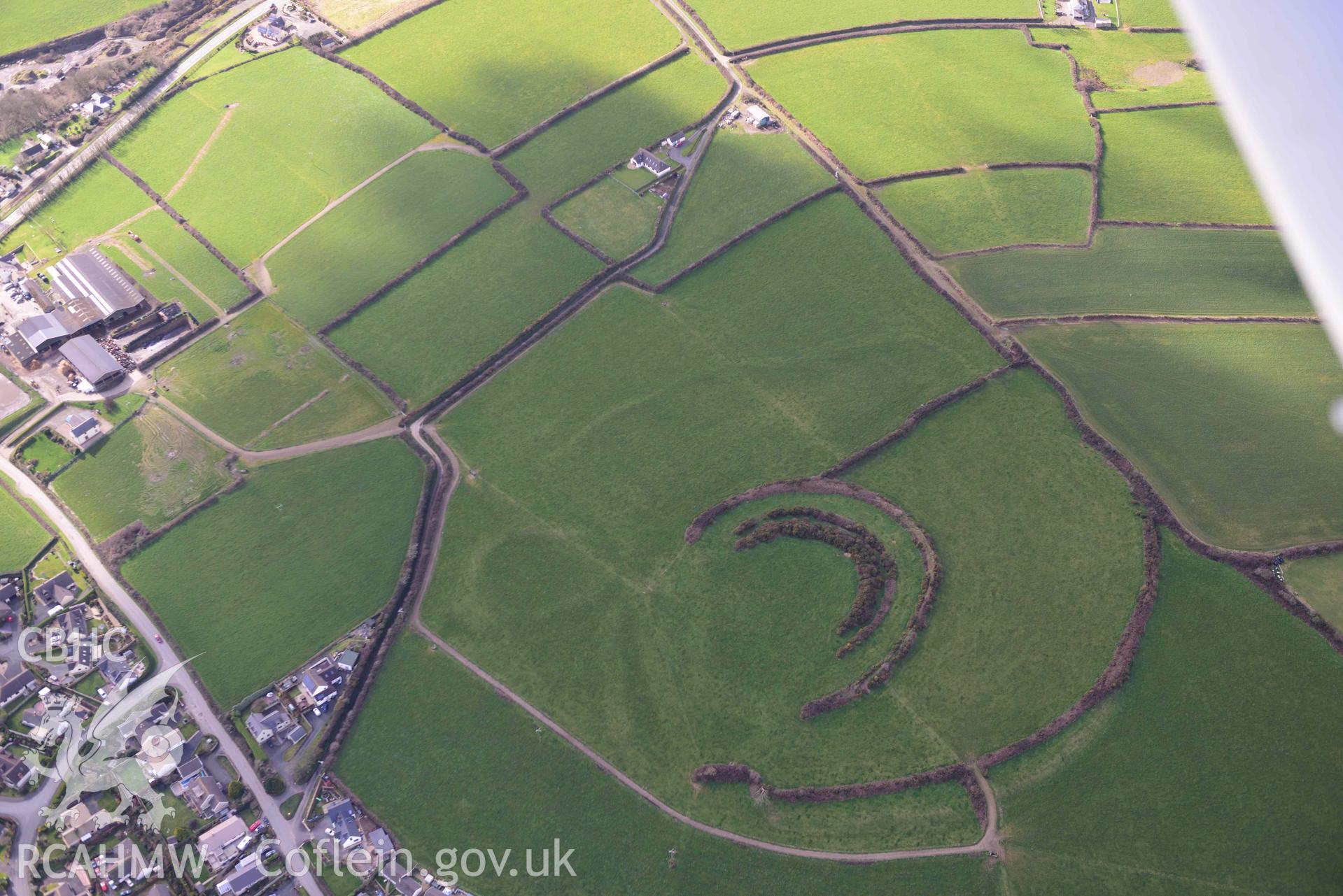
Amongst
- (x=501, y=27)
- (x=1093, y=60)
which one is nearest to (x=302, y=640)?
(x=501, y=27)

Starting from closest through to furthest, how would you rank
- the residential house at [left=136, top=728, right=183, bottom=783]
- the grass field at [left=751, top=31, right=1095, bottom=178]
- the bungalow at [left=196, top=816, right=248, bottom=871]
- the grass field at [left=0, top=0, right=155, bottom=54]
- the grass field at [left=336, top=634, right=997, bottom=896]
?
the grass field at [left=336, top=634, right=997, bottom=896] < the bungalow at [left=196, top=816, right=248, bottom=871] < the residential house at [left=136, top=728, right=183, bottom=783] < the grass field at [left=751, top=31, right=1095, bottom=178] < the grass field at [left=0, top=0, right=155, bottom=54]

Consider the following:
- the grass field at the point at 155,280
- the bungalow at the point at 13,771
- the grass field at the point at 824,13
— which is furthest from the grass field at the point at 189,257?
the grass field at the point at 824,13

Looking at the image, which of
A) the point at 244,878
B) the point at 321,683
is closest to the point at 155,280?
the point at 321,683

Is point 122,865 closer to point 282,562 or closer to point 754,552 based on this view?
point 282,562

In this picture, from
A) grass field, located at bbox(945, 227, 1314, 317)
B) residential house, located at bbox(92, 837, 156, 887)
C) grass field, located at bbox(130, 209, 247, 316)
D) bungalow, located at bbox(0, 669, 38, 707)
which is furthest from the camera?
grass field, located at bbox(130, 209, 247, 316)

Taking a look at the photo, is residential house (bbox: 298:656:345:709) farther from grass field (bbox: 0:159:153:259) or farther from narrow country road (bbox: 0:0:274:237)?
narrow country road (bbox: 0:0:274:237)

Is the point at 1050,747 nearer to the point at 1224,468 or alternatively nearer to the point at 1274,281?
the point at 1224,468

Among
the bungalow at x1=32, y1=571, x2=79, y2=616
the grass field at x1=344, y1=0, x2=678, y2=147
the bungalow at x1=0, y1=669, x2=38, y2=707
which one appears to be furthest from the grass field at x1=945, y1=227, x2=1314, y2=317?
the bungalow at x1=0, y1=669, x2=38, y2=707
